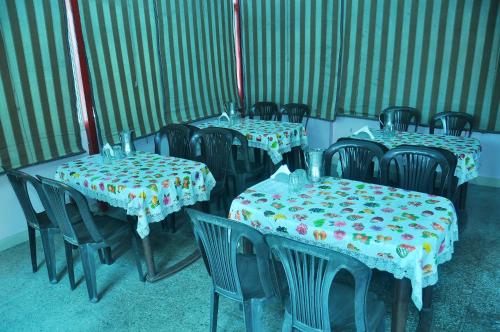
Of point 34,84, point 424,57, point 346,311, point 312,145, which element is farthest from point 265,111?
point 346,311

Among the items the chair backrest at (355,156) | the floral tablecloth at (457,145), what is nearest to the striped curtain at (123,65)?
the chair backrest at (355,156)

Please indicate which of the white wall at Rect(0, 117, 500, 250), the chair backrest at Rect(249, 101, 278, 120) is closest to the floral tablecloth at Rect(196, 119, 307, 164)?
the chair backrest at Rect(249, 101, 278, 120)

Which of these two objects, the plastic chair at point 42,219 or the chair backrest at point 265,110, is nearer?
the plastic chair at point 42,219

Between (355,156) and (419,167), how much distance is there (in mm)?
441

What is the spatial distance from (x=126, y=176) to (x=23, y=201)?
0.76 meters

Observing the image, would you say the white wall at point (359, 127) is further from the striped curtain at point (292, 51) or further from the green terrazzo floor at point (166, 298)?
the green terrazzo floor at point (166, 298)

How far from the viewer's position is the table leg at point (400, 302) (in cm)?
182

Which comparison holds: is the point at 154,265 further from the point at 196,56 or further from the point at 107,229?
the point at 196,56

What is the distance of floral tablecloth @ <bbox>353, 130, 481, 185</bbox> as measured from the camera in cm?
305

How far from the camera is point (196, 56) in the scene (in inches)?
195

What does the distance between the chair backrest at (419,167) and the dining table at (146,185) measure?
136cm

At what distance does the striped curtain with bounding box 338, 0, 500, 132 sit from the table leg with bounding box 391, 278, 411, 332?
3.06 m

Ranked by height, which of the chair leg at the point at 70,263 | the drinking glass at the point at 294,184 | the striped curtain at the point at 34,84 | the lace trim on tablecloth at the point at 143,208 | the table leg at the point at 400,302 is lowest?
the chair leg at the point at 70,263

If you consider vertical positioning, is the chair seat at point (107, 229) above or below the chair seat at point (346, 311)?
below
